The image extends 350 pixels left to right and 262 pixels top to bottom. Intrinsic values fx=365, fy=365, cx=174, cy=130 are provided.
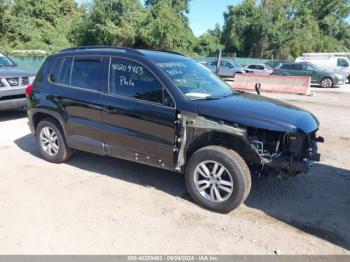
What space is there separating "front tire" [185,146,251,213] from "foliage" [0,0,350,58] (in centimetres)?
3091

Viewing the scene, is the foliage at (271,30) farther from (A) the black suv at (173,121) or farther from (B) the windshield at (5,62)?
(A) the black suv at (173,121)

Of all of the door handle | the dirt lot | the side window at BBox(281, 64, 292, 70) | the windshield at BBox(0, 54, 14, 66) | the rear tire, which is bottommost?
the dirt lot

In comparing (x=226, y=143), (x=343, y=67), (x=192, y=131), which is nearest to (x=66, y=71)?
(x=192, y=131)

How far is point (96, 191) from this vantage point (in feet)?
16.3

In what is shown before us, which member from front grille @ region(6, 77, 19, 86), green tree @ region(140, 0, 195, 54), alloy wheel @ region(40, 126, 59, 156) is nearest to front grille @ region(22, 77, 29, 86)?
front grille @ region(6, 77, 19, 86)

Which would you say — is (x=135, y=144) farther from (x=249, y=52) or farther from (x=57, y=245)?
(x=249, y=52)

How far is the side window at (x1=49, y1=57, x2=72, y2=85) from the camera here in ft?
18.7

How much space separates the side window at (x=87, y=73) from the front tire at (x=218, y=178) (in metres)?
1.89

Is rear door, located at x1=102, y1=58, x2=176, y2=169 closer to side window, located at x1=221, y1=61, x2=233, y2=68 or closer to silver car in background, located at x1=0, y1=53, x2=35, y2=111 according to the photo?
silver car in background, located at x1=0, y1=53, x2=35, y2=111

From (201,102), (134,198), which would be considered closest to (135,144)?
(134,198)

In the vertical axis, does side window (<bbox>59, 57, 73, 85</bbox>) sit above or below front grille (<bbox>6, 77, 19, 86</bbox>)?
above

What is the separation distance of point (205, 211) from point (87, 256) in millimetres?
1559

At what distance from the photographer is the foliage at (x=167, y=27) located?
34.3 m

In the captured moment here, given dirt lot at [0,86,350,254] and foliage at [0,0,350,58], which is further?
foliage at [0,0,350,58]
